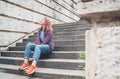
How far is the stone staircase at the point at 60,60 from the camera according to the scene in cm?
375

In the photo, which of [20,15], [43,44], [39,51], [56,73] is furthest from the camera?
[20,15]

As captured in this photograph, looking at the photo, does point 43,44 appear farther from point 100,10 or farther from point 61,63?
point 100,10

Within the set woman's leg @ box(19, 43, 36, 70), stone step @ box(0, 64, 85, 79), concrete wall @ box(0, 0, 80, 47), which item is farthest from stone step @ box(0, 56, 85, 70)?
concrete wall @ box(0, 0, 80, 47)

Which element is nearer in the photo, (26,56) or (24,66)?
(24,66)

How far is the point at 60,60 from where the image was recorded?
4.38 metres

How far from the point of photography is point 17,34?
6.94m

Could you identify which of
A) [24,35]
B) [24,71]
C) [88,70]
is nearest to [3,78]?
[24,71]

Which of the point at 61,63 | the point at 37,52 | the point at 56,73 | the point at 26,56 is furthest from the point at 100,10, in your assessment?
the point at 26,56

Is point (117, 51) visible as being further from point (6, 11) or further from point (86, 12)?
point (6, 11)

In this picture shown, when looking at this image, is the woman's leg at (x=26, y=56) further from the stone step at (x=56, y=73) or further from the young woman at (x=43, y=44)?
the stone step at (x=56, y=73)

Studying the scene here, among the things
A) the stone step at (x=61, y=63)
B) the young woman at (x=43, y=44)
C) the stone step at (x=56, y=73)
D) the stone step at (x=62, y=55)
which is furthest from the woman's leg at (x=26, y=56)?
the stone step at (x=62, y=55)

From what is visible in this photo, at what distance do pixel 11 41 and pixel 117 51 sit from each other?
5.72m

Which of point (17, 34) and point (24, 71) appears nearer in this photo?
point (24, 71)

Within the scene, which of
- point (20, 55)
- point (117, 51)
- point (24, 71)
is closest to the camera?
point (117, 51)
